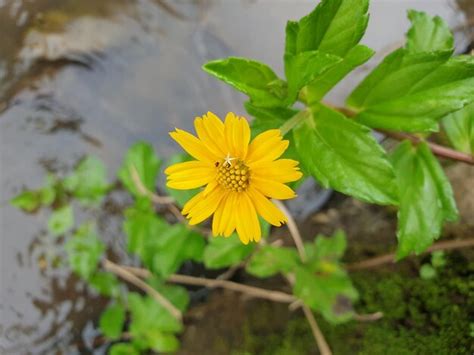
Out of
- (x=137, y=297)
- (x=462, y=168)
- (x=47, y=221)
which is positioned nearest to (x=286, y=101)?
(x=462, y=168)

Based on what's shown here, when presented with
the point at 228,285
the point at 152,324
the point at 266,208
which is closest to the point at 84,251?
the point at 152,324

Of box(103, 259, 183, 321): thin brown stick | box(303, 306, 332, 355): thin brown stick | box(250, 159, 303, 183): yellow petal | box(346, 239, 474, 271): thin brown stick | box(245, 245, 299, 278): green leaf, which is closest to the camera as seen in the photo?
box(250, 159, 303, 183): yellow petal

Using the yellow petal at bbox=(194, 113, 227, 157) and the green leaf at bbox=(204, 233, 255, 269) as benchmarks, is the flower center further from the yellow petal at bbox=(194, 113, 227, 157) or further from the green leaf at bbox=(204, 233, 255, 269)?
the green leaf at bbox=(204, 233, 255, 269)

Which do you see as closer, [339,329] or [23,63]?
[339,329]

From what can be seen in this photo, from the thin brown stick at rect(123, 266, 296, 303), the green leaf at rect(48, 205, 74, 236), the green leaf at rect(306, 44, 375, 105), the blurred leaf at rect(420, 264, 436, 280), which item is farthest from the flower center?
the green leaf at rect(48, 205, 74, 236)

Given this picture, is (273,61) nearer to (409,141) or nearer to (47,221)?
(409,141)

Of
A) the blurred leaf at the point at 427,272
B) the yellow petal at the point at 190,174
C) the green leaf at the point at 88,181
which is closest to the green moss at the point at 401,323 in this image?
the blurred leaf at the point at 427,272
